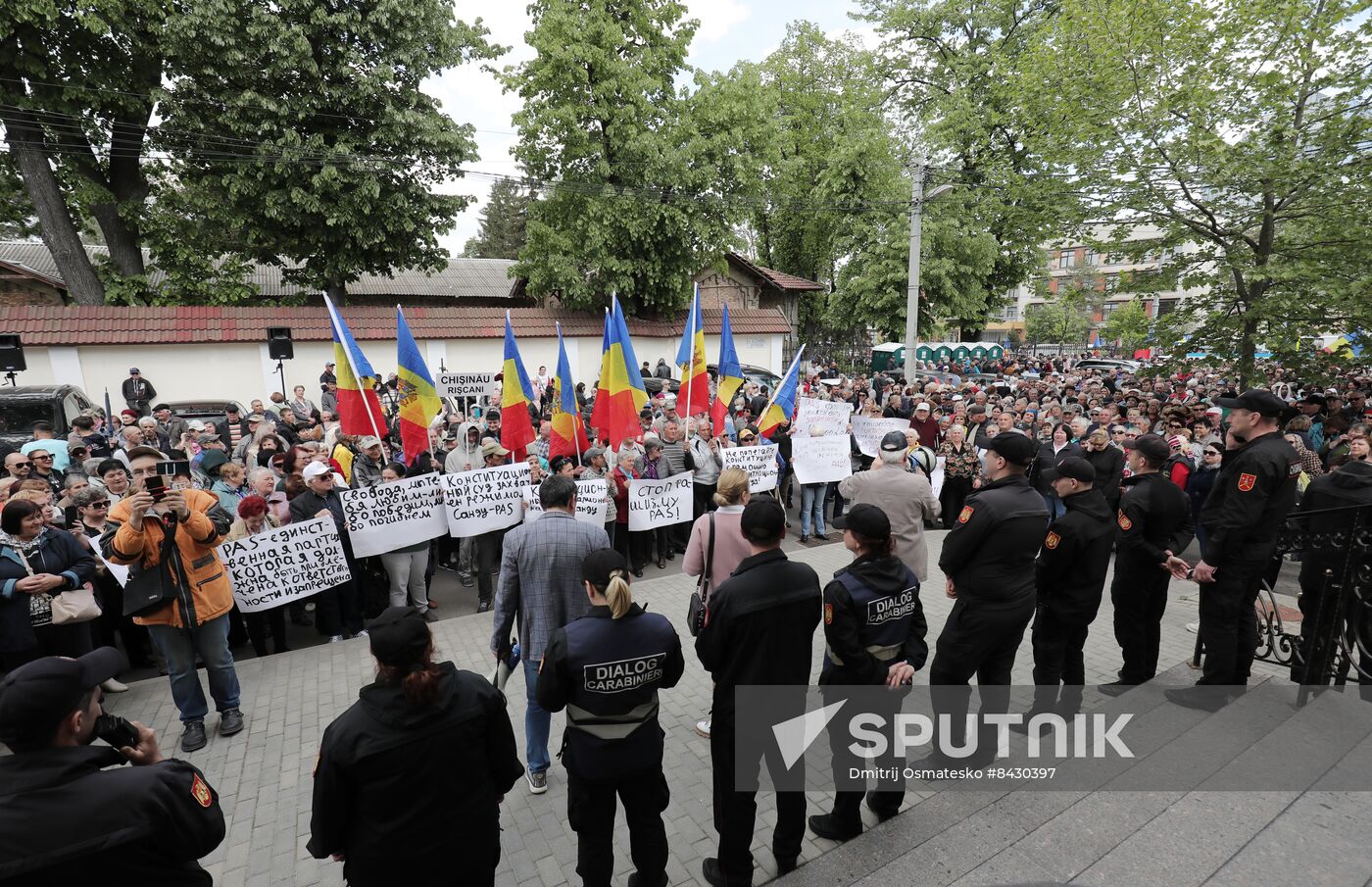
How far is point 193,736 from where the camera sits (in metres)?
4.82

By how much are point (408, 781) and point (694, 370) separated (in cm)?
721

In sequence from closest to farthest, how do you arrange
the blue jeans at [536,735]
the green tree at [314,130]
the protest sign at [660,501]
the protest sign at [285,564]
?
the blue jeans at [536,735], the protest sign at [285,564], the protest sign at [660,501], the green tree at [314,130]

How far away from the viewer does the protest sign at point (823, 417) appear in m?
10.2

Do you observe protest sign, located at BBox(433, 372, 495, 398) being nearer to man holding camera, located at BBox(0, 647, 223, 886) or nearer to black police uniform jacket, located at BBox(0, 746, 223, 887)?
man holding camera, located at BBox(0, 647, 223, 886)

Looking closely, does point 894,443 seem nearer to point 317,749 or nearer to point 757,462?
point 757,462

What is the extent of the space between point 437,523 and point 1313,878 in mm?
7038

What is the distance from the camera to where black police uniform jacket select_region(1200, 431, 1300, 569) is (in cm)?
431

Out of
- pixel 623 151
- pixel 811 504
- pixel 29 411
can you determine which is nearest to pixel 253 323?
pixel 29 411

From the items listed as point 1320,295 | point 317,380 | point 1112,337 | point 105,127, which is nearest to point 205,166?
point 105,127

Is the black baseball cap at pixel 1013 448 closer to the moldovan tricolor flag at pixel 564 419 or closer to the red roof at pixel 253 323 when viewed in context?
the moldovan tricolor flag at pixel 564 419

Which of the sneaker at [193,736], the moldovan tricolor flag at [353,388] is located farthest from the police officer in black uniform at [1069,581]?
the moldovan tricolor flag at [353,388]

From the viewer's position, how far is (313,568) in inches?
245

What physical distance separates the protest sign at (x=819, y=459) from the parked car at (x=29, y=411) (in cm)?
1230

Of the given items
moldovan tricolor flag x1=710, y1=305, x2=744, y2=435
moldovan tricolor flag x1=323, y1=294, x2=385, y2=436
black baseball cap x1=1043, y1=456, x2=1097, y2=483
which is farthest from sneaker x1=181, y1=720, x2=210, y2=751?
moldovan tricolor flag x1=710, y1=305, x2=744, y2=435
